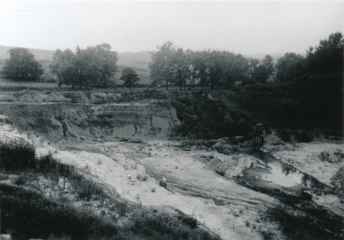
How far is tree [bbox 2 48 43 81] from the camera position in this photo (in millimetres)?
23188

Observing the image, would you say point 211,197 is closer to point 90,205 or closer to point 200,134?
point 90,205

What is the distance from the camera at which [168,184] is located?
1459 cm

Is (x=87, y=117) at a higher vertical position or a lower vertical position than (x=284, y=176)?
higher

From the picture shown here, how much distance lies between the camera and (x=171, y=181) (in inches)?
588

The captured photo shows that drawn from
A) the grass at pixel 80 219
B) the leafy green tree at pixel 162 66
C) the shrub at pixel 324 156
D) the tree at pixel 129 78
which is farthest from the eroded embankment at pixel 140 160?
the shrub at pixel 324 156

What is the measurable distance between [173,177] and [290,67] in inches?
926

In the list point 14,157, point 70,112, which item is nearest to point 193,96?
point 70,112

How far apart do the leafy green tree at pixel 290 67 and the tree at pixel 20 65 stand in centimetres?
2441

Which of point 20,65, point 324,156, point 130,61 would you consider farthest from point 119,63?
point 324,156

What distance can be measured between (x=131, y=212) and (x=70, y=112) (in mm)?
12171

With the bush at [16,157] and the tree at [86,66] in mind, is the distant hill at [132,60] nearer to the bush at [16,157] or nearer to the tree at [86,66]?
the tree at [86,66]

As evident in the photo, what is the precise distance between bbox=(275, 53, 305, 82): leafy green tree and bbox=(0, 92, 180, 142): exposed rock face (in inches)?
603

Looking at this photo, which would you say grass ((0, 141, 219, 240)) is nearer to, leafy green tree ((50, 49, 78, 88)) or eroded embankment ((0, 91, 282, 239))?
eroded embankment ((0, 91, 282, 239))

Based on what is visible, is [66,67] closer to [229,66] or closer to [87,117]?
[87,117]
